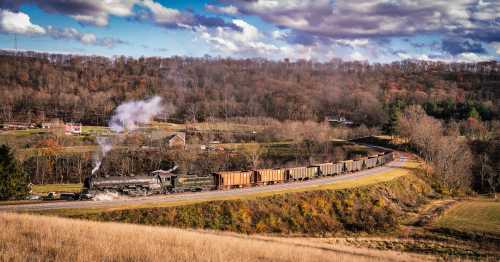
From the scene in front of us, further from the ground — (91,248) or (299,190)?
(91,248)

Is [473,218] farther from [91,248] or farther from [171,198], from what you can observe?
[91,248]

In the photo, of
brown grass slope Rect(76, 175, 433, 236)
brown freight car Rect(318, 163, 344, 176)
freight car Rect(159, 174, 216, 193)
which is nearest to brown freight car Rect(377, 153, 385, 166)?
brown freight car Rect(318, 163, 344, 176)

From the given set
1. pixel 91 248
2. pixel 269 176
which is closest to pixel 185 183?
pixel 269 176

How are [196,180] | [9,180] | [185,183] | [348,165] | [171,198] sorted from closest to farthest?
[171,198] < [185,183] < [196,180] < [9,180] < [348,165]

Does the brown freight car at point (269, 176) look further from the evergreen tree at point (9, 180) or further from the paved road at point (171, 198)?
the evergreen tree at point (9, 180)

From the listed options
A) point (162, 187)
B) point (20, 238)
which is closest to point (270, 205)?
point (162, 187)

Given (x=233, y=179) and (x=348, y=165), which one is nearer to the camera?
(x=233, y=179)

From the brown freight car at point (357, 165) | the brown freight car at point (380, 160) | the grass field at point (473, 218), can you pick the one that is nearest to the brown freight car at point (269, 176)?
the brown freight car at point (357, 165)

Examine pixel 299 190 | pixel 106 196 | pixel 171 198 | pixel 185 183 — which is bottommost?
pixel 299 190
